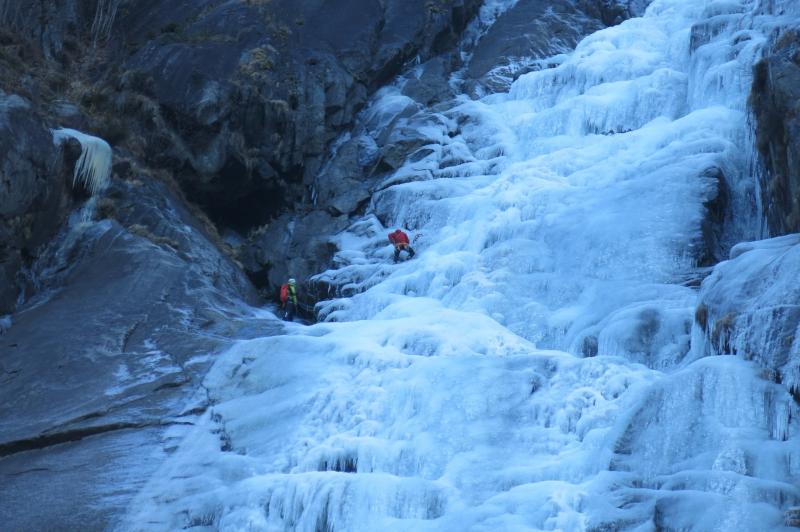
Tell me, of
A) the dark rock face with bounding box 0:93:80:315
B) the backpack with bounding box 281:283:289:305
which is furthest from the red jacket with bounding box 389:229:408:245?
the dark rock face with bounding box 0:93:80:315

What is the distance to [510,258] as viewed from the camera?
52.1 ft

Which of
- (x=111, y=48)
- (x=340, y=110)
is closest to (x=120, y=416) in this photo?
(x=340, y=110)

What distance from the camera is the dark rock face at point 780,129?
41.0 ft

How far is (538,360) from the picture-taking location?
37.1 feet

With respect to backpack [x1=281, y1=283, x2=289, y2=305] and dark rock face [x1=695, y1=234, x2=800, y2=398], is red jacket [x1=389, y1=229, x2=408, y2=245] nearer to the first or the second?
backpack [x1=281, y1=283, x2=289, y2=305]

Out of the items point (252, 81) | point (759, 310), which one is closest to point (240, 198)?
point (252, 81)

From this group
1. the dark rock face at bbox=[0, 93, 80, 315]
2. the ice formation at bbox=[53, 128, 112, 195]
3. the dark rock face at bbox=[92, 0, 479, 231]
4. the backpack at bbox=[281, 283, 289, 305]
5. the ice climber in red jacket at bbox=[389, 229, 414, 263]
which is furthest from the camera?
the dark rock face at bbox=[92, 0, 479, 231]

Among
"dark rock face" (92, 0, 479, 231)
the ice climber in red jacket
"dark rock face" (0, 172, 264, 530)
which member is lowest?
"dark rock face" (0, 172, 264, 530)

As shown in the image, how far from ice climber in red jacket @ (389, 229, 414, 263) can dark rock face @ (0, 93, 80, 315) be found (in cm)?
611

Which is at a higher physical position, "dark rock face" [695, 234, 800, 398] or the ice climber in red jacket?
the ice climber in red jacket

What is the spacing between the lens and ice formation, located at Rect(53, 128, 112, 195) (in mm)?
16906

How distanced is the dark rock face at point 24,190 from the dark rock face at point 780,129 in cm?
1171

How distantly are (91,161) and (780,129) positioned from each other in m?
11.8

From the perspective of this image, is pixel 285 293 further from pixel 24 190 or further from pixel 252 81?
pixel 252 81
